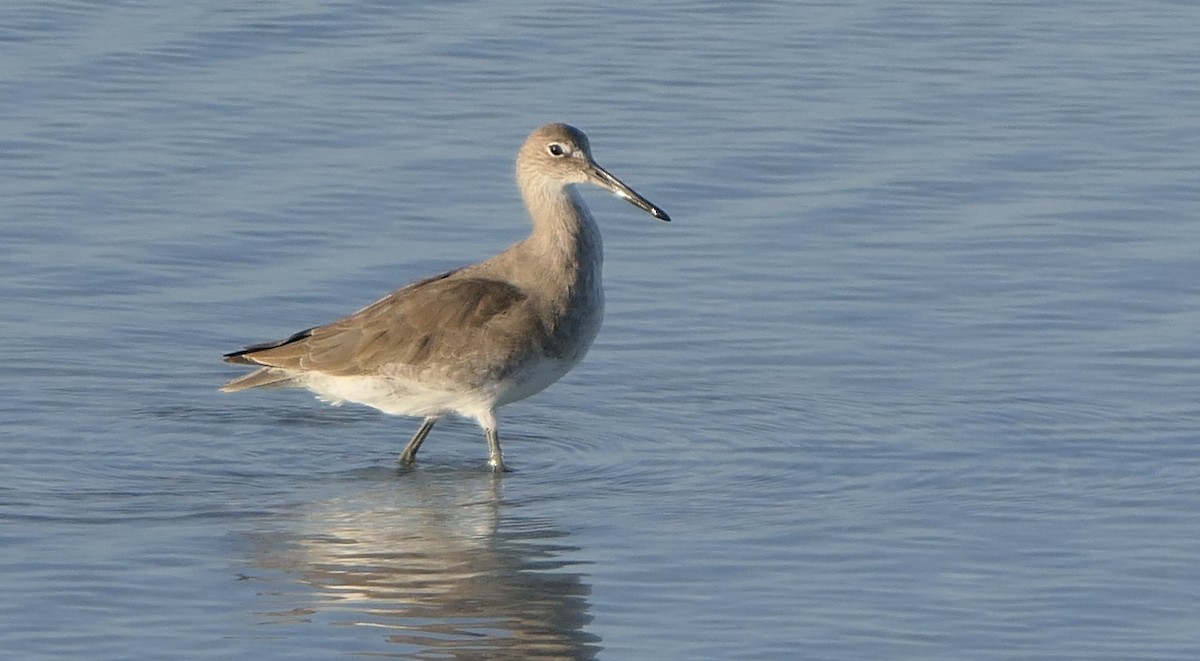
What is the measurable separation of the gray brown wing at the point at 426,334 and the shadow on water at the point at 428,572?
22.3 inches

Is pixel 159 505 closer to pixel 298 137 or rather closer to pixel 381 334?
pixel 381 334

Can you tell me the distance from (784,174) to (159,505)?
5999 mm

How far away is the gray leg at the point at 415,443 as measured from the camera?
1160 cm

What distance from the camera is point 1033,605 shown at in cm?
927

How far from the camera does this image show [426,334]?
11.4 metres

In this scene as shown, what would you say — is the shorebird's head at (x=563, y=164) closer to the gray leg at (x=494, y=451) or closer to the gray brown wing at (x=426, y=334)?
the gray brown wing at (x=426, y=334)

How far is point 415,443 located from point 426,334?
0.57 meters

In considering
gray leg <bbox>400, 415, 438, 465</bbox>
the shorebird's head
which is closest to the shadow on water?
gray leg <bbox>400, 415, 438, 465</bbox>

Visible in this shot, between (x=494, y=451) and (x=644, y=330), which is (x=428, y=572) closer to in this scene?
(x=494, y=451)

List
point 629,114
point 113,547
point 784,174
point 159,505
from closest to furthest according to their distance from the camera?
point 113,547, point 159,505, point 784,174, point 629,114

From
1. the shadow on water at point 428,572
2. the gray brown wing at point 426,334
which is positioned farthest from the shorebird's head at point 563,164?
the shadow on water at point 428,572

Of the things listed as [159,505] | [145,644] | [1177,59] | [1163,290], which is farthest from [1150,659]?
[1177,59]

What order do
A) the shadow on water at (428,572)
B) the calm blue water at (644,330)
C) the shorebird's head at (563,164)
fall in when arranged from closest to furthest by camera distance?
the shadow on water at (428,572) < the calm blue water at (644,330) < the shorebird's head at (563,164)

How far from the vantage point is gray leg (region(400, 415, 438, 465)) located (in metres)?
11.6
